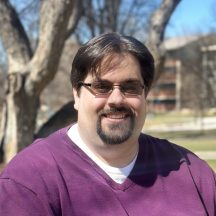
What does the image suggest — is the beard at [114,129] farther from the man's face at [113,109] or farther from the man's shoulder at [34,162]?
the man's shoulder at [34,162]

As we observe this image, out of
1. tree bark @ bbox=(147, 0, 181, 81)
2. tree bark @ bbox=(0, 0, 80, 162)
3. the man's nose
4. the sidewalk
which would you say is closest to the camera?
the man's nose

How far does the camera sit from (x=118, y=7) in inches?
925

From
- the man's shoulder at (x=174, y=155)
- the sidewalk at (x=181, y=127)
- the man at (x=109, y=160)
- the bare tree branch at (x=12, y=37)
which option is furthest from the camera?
the sidewalk at (x=181, y=127)

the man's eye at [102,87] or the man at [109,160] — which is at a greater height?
the man's eye at [102,87]

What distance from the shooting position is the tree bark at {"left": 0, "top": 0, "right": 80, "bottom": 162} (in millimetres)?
10430

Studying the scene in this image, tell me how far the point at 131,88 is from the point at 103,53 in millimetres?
174

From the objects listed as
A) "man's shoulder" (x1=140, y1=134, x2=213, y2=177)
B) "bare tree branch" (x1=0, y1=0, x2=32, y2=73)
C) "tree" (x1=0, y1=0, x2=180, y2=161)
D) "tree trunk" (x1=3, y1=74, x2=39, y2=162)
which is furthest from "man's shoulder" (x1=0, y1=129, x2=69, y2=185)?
"bare tree branch" (x1=0, y1=0, x2=32, y2=73)

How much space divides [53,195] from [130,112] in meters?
0.46

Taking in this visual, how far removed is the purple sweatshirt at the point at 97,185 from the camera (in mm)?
1971

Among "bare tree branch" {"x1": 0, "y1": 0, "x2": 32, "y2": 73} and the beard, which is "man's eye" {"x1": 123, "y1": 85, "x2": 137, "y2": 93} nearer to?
the beard

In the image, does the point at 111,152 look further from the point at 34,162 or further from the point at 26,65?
the point at 26,65

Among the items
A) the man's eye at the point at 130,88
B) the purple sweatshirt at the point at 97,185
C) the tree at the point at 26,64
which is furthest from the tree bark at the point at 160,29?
the man's eye at the point at 130,88

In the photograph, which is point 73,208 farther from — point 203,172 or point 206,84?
point 206,84

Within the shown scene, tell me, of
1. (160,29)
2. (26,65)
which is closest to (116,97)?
(26,65)
